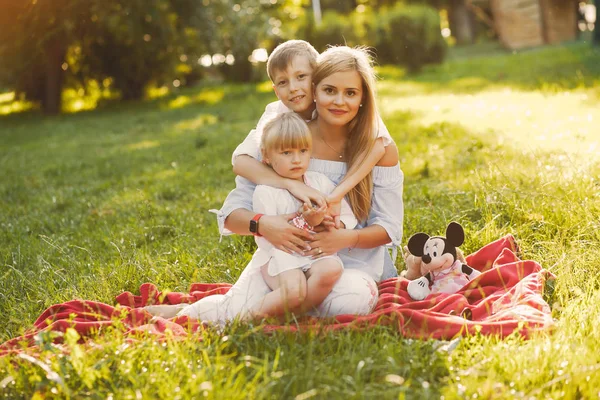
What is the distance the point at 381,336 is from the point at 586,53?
13.6 meters

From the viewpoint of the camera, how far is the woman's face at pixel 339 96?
3.12 meters

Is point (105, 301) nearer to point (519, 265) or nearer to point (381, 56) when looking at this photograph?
point (519, 265)

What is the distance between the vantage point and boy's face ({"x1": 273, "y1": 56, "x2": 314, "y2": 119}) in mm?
3301

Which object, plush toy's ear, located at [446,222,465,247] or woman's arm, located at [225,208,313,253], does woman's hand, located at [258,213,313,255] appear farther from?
plush toy's ear, located at [446,222,465,247]

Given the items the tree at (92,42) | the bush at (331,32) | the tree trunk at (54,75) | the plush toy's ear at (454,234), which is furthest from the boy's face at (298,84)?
the bush at (331,32)

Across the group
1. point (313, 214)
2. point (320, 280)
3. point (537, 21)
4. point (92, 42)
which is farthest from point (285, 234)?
point (537, 21)

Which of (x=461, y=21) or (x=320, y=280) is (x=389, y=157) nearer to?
(x=320, y=280)

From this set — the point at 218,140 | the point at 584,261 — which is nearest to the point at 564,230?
the point at 584,261

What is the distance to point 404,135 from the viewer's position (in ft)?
24.8

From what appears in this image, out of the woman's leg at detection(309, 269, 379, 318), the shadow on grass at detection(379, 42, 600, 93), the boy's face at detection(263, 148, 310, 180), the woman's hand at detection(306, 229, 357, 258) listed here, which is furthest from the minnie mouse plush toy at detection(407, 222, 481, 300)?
the shadow on grass at detection(379, 42, 600, 93)

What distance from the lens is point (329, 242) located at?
3.06m

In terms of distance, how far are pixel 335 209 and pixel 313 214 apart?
9.3 inches

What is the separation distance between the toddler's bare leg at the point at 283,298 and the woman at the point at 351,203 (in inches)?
3.8

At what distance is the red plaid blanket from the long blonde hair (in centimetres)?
51
